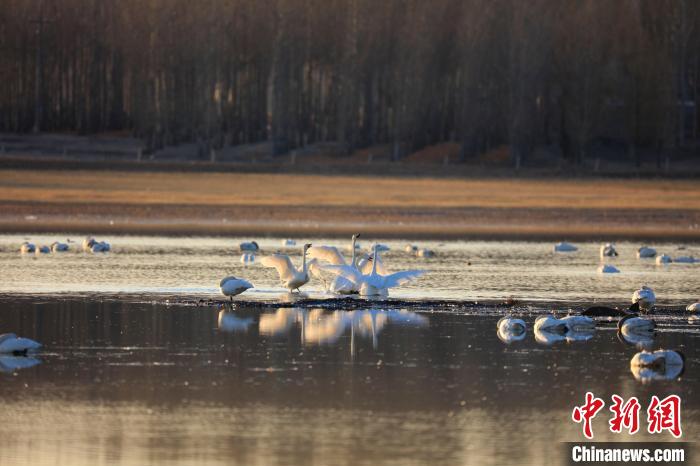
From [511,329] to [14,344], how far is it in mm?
5809

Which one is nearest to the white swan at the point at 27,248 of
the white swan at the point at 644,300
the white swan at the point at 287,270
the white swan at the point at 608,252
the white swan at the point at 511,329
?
the white swan at the point at 287,270

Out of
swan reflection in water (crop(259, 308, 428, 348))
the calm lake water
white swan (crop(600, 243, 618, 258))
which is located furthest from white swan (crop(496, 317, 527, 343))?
white swan (crop(600, 243, 618, 258))

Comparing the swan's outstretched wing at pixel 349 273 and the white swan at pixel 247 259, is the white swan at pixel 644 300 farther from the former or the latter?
the white swan at pixel 247 259

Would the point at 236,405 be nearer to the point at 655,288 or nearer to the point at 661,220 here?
the point at 655,288

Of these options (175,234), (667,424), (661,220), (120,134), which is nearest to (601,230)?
(661,220)

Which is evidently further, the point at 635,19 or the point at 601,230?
the point at 635,19

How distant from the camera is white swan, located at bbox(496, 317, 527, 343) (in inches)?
658

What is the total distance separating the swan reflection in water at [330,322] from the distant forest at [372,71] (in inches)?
1696

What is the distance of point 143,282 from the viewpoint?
22812mm

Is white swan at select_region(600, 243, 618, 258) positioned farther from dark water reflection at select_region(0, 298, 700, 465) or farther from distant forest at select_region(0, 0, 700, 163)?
distant forest at select_region(0, 0, 700, 163)

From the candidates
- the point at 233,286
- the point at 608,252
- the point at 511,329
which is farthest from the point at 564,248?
the point at 511,329

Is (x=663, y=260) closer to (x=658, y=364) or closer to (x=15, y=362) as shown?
(x=658, y=364)

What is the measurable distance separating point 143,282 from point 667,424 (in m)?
12.6

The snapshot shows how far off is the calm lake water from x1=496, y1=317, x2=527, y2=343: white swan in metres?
0.15
